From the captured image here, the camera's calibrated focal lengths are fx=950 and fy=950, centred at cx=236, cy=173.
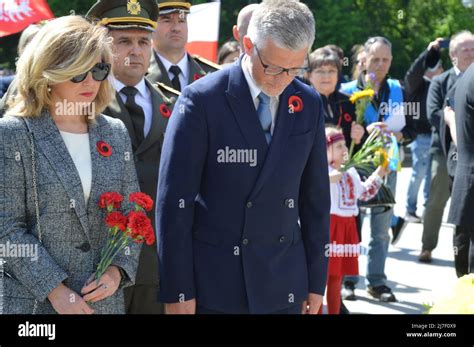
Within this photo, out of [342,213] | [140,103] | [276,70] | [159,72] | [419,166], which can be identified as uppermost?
[276,70]

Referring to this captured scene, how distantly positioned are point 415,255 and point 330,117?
2.99 metres

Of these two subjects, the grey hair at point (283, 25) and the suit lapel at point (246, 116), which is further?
the suit lapel at point (246, 116)

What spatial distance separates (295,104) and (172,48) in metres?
1.72

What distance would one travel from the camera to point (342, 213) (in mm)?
6914

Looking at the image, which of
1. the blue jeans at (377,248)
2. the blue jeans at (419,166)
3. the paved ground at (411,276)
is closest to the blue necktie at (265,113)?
the paved ground at (411,276)

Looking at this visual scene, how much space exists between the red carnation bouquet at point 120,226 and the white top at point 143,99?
0.91 m

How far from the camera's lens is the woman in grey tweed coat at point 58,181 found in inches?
137

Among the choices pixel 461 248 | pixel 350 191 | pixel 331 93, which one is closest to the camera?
pixel 350 191

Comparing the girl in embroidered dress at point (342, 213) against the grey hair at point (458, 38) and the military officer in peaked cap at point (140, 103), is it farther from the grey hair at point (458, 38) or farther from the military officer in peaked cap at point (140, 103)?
the military officer in peaked cap at point (140, 103)

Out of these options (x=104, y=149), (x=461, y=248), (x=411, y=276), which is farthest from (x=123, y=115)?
(x=411, y=276)

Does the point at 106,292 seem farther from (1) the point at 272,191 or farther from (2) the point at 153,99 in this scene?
(2) the point at 153,99

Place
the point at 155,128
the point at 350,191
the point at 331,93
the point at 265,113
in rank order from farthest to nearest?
1. the point at 331,93
2. the point at 350,191
3. the point at 155,128
4. the point at 265,113

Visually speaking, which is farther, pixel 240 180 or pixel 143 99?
pixel 143 99

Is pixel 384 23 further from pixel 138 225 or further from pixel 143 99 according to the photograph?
pixel 138 225
